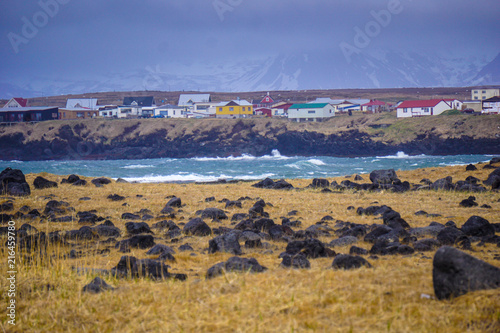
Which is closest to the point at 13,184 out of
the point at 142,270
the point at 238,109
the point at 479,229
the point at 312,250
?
the point at 142,270

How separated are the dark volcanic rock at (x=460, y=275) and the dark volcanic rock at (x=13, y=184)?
19.9m

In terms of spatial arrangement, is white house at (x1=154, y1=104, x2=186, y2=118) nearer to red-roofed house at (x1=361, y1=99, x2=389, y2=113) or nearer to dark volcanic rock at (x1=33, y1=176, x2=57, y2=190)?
red-roofed house at (x1=361, y1=99, x2=389, y2=113)

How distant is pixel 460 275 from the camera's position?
241 inches

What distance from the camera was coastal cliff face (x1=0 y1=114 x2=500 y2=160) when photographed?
9300 cm

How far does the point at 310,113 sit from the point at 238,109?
23046 millimetres

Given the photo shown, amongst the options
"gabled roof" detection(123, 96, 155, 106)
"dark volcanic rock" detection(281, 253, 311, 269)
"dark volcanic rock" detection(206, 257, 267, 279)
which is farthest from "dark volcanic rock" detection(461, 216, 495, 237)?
"gabled roof" detection(123, 96, 155, 106)

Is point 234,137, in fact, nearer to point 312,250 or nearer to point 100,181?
point 100,181

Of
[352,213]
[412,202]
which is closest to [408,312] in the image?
[352,213]

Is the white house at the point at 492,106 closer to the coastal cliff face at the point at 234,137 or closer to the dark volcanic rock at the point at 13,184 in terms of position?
the coastal cliff face at the point at 234,137

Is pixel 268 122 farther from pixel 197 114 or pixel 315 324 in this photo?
pixel 315 324

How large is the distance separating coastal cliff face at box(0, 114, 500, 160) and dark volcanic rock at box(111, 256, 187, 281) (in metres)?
89.6

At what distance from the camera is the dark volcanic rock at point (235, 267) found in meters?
8.16

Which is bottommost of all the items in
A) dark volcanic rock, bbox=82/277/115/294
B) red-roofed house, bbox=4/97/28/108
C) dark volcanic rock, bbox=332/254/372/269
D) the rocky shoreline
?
dark volcanic rock, bbox=332/254/372/269

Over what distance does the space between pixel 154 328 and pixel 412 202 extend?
53.4 ft
